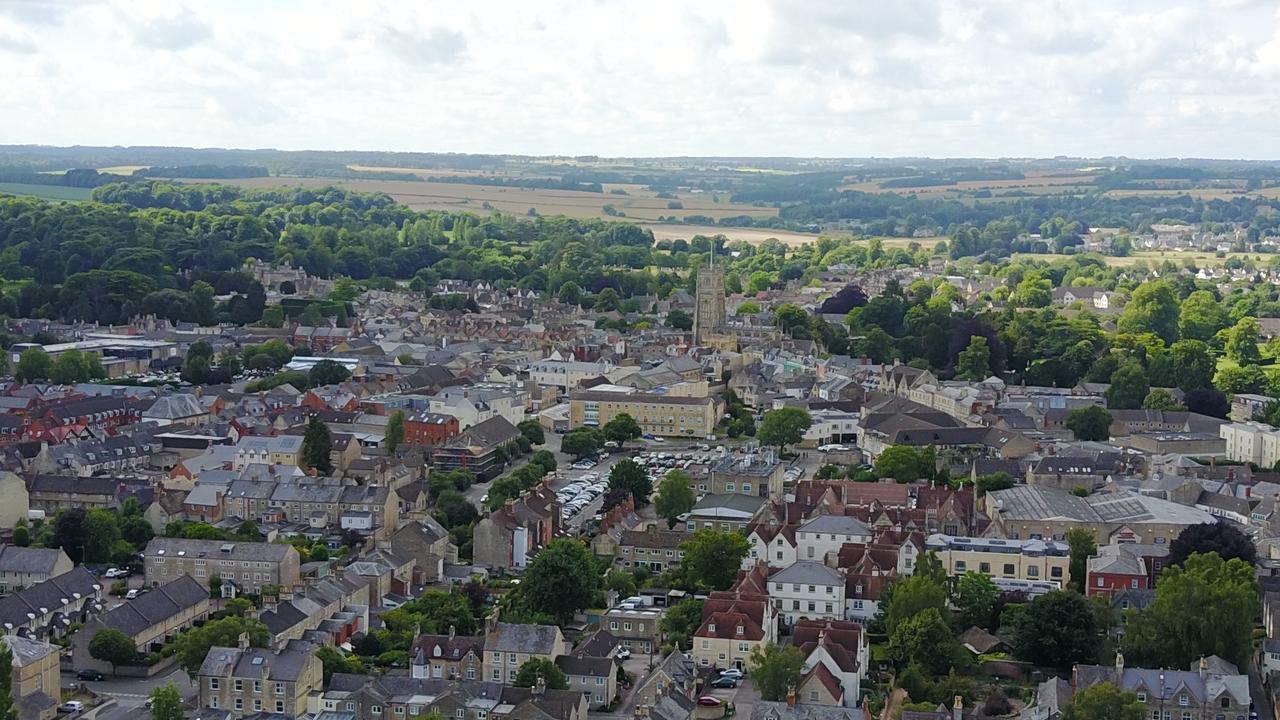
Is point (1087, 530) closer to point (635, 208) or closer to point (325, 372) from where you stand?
point (325, 372)

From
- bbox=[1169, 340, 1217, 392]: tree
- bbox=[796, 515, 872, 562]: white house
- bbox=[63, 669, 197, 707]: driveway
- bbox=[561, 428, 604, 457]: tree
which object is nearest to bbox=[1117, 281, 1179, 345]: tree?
bbox=[1169, 340, 1217, 392]: tree

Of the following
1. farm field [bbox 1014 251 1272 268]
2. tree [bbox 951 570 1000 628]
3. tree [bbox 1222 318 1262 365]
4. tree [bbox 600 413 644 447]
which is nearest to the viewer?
tree [bbox 951 570 1000 628]

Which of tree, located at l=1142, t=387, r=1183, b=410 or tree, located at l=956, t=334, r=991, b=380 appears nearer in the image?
tree, located at l=1142, t=387, r=1183, b=410

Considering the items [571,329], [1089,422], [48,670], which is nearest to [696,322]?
[571,329]

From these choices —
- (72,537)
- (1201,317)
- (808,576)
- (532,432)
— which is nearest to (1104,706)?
(808,576)

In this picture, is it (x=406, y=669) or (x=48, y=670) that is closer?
(x=48, y=670)

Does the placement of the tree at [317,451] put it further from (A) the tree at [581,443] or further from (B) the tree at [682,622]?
(B) the tree at [682,622]

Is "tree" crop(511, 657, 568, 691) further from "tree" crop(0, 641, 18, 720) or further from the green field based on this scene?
the green field

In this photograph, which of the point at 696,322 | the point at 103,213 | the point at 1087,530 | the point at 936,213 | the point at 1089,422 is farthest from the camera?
the point at 936,213
